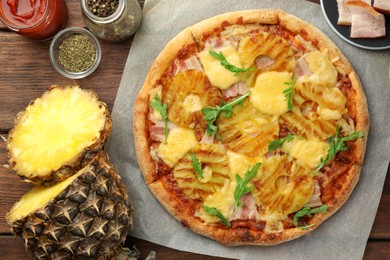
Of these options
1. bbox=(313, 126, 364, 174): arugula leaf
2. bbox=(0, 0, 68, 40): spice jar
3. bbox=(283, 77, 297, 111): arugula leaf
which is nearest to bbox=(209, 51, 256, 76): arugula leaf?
bbox=(283, 77, 297, 111): arugula leaf

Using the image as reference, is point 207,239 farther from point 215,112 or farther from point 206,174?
point 215,112

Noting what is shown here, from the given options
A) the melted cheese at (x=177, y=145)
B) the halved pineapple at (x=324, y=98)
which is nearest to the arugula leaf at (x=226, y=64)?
the halved pineapple at (x=324, y=98)

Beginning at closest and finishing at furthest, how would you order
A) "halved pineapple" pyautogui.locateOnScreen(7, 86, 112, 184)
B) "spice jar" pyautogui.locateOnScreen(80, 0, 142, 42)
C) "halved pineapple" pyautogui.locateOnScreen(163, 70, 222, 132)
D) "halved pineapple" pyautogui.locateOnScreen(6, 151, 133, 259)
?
1. "halved pineapple" pyautogui.locateOnScreen(6, 151, 133, 259)
2. "halved pineapple" pyautogui.locateOnScreen(7, 86, 112, 184)
3. "spice jar" pyautogui.locateOnScreen(80, 0, 142, 42)
4. "halved pineapple" pyautogui.locateOnScreen(163, 70, 222, 132)

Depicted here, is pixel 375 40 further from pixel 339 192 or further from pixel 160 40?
pixel 160 40

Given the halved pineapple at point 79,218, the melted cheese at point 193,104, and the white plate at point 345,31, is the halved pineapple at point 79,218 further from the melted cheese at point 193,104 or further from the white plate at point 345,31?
the white plate at point 345,31

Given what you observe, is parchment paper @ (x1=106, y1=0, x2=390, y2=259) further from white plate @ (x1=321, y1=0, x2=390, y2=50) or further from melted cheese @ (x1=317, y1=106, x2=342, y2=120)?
melted cheese @ (x1=317, y1=106, x2=342, y2=120)
